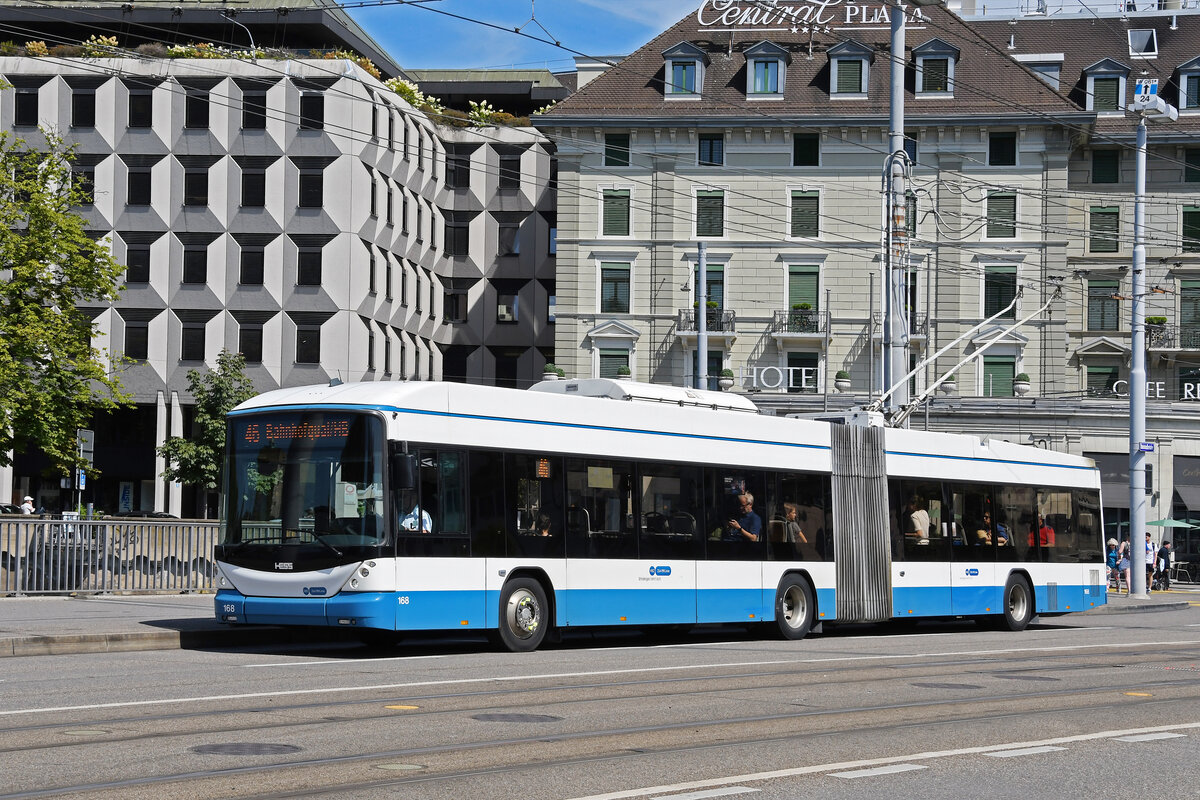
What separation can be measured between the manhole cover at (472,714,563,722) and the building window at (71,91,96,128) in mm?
53063

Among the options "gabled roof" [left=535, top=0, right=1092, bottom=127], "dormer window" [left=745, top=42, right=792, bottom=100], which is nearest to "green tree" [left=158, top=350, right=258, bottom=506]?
"gabled roof" [left=535, top=0, right=1092, bottom=127]

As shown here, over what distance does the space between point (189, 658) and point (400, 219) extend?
49922 mm

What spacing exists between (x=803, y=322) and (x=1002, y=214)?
312 inches

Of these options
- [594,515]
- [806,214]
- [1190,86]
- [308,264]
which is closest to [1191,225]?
[1190,86]

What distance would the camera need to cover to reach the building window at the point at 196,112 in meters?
58.8

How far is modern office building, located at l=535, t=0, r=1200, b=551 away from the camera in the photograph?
55969 mm

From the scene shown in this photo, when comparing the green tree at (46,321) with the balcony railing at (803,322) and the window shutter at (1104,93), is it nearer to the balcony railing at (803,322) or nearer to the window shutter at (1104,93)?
the balcony railing at (803,322)

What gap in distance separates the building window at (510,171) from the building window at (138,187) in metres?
16.6

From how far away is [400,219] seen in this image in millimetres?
63844

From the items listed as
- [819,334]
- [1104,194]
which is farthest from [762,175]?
[1104,194]

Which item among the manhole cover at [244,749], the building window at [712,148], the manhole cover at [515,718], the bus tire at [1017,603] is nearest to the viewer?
the manhole cover at [244,749]

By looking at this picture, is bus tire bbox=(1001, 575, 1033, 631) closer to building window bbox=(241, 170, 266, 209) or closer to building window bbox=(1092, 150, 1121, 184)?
building window bbox=(1092, 150, 1121, 184)

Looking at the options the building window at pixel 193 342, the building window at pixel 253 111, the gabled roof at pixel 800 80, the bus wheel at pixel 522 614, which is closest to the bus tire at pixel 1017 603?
the bus wheel at pixel 522 614

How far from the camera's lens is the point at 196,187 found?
59406 millimetres
